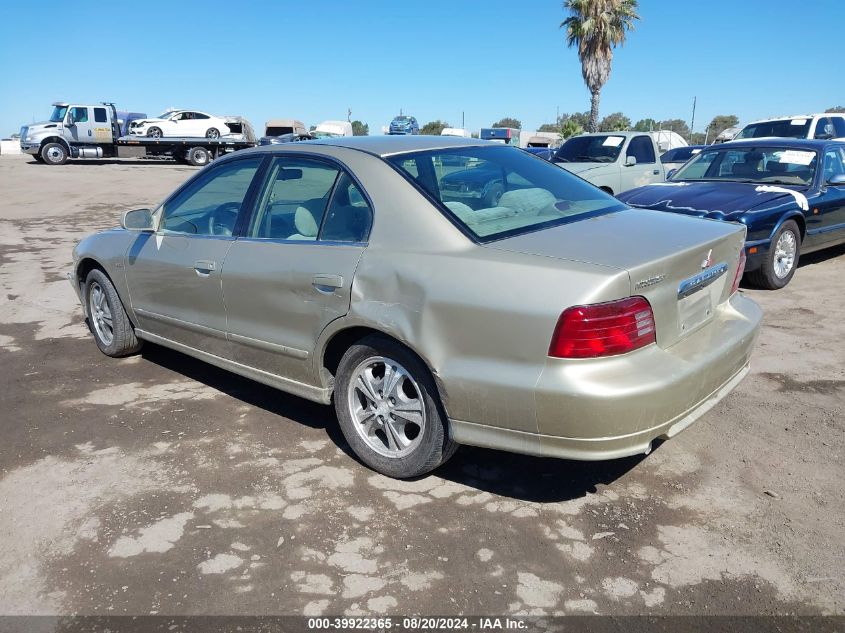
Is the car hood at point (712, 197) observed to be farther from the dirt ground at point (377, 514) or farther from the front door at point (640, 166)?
the front door at point (640, 166)

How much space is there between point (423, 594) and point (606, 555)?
0.77 m

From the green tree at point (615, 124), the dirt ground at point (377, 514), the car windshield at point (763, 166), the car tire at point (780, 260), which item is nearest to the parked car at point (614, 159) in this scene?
the car windshield at point (763, 166)

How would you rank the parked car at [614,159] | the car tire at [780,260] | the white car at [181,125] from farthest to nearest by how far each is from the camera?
the white car at [181,125] < the parked car at [614,159] < the car tire at [780,260]

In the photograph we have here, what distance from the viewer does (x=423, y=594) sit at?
264 centimetres

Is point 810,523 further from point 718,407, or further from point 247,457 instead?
point 247,457

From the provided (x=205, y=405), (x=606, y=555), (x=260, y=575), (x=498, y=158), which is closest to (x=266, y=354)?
(x=205, y=405)

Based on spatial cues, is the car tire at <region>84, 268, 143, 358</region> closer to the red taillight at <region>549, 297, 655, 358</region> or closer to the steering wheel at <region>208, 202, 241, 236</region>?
the steering wheel at <region>208, 202, 241, 236</region>

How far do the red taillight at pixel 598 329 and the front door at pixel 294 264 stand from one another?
1091mm

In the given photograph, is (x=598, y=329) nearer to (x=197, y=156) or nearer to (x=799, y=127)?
(x=799, y=127)

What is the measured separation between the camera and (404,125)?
41875mm

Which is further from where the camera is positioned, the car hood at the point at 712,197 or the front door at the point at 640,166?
the front door at the point at 640,166

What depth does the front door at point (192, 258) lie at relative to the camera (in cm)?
414

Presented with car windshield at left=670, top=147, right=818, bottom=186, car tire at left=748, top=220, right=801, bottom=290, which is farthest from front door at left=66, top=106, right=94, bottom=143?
car tire at left=748, top=220, right=801, bottom=290

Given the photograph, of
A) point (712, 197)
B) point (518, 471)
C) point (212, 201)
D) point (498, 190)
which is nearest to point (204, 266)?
point (212, 201)
